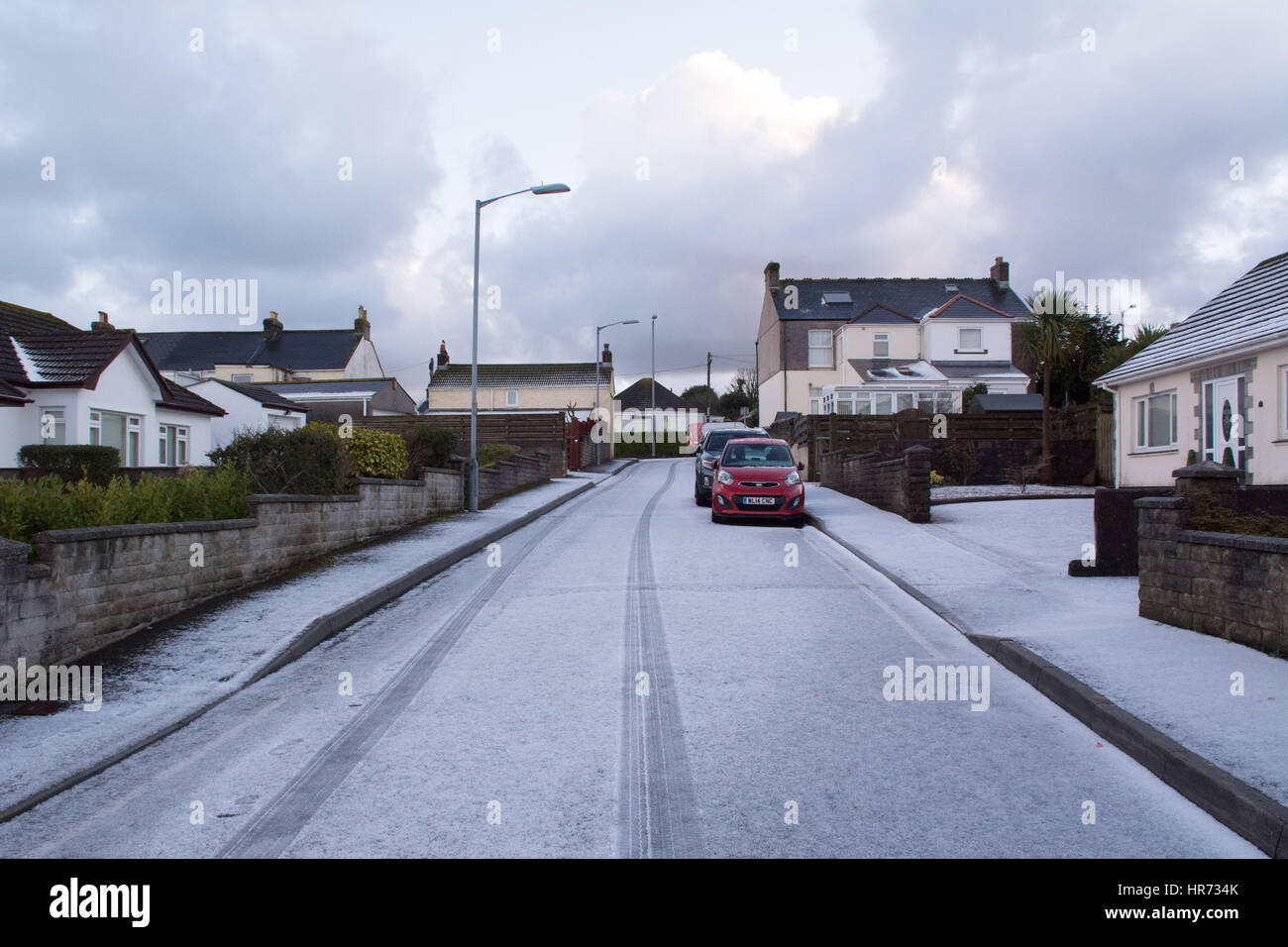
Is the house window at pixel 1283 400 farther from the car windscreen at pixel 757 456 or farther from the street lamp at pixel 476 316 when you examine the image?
the street lamp at pixel 476 316

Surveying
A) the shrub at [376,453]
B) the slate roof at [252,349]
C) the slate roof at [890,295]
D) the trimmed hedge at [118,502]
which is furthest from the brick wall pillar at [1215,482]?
the slate roof at [252,349]

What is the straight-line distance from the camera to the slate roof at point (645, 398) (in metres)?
92.6

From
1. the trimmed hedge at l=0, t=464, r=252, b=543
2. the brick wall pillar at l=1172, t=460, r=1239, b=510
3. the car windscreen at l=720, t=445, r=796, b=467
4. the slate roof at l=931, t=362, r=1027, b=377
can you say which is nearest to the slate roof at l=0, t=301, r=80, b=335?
the trimmed hedge at l=0, t=464, r=252, b=543

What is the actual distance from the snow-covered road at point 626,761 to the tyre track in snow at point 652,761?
17mm

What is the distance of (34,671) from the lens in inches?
271

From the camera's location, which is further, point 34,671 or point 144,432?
point 144,432

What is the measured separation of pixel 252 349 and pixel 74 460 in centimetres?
4645

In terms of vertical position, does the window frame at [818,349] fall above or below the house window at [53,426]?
above

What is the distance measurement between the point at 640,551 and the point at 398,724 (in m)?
A: 8.45

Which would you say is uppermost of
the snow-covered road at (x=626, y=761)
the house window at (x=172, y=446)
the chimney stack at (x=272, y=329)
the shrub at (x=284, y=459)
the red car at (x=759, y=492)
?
the chimney stack at (x=272, y=329)

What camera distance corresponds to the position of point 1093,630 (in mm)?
8227

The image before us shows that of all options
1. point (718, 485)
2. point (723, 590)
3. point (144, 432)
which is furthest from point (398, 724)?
point (144, 432)
